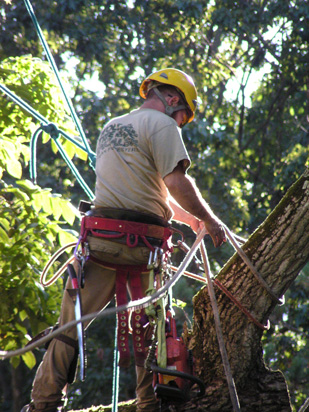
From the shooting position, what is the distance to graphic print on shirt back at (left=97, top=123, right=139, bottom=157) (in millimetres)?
2361

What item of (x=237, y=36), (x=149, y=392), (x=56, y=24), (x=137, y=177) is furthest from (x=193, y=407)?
(x=237, y=36)

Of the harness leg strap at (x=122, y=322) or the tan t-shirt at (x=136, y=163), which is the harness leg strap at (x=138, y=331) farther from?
the tan t-shirt at (x=136, y=163)

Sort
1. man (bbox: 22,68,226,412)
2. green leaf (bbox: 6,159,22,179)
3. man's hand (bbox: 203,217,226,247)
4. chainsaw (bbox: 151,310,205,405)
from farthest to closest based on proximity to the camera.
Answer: green leaf (bbox: 6,159,22,179) < man's hand (bbox: 203,217,226,247) < man (bbox: 22,68,226,412) < chainsaw (bbox: 151,310,205,405)

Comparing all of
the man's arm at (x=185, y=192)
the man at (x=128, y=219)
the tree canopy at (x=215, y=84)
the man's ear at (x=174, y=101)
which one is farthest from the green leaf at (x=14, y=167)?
the tree canopy at (x=215, y=84)

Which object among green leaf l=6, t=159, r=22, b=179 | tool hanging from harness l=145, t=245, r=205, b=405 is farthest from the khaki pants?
green leaf l=6, t=159, r=22, b=179

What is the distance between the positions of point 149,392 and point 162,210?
80cm

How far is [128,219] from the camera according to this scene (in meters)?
2.34

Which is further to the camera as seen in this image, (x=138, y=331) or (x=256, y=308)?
(x=256, y=308)

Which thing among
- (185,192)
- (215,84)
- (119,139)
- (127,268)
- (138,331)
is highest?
(215,84)

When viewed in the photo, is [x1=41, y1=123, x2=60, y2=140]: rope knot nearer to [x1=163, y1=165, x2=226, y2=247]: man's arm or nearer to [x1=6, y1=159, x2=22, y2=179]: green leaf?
[x1=6, y1=159, x2=22, y2=179]: green leaf

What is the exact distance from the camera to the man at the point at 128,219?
2.24 metres

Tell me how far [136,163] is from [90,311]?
65 cm

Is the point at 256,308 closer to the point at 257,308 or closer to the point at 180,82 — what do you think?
the point at 257,308

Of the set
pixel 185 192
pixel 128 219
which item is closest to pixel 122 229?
pixel 128 219
